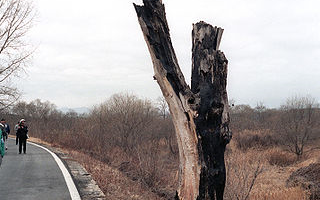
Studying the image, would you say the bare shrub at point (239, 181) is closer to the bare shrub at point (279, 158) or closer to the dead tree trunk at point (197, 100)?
the dead tree trunk at point (197, 100)

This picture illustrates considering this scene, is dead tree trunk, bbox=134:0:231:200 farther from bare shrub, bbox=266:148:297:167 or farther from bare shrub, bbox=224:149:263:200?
bare shrub, bbox=266:148:297:167

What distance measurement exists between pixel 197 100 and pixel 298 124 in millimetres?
26082

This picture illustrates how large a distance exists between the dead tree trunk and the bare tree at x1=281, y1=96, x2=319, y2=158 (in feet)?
77.9

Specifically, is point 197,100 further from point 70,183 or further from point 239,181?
point 70,183

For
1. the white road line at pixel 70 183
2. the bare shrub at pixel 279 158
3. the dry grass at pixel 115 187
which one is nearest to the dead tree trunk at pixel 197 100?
the dry grass at pixel 115 187

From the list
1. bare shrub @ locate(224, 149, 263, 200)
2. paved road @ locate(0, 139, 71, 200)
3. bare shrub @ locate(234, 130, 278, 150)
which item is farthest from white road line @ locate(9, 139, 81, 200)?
bare shrub @ locate(234, 130, 278, 150)

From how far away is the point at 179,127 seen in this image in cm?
485

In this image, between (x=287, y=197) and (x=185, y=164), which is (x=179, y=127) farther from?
(x=287, y=197)

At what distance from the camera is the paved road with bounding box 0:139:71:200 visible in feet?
23.3

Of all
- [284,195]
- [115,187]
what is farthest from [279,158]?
[115,187]

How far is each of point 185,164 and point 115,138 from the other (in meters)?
16.1

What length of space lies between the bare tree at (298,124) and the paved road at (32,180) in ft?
70.3

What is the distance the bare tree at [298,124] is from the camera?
2675cm

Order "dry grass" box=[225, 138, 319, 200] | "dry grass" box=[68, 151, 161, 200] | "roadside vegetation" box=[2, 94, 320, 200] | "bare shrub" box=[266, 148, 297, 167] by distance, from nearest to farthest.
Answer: "dry grass" box=[68, 151, 161, 200] → "dry grass" box=[225, 138, 319, 200] → "roadside vegetation" box=[2, 94, 320, 200] → "bare shrub" box=[266, 148, 297, 167]
